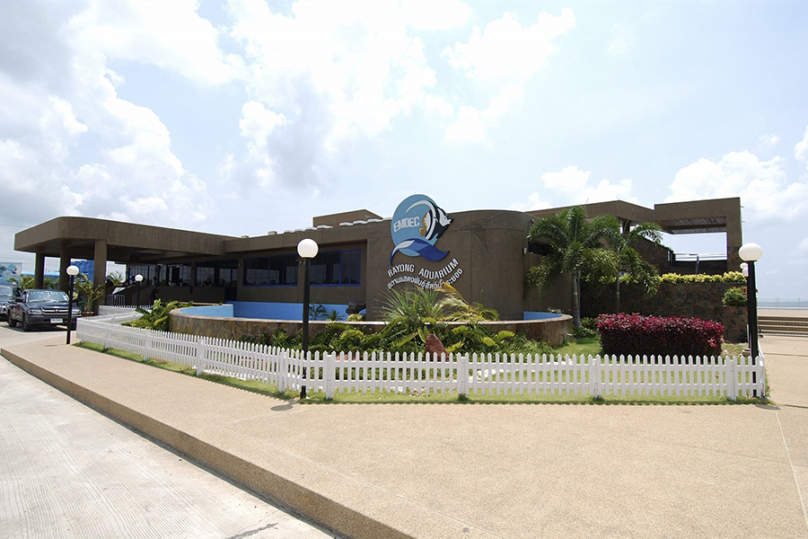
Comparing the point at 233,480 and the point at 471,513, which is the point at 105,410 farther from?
the point at 471,513

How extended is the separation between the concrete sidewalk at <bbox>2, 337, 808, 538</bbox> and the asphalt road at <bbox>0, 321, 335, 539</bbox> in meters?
0.25

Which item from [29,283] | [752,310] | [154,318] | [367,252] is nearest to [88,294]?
[154,318]

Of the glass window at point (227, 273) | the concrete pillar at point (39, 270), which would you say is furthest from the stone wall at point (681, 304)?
the concrete pillar at point (39, 270)

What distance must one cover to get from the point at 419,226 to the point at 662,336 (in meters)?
9.05

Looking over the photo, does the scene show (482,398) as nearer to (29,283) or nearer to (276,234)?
(276,234)

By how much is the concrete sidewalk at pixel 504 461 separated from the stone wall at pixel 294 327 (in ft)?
11.6

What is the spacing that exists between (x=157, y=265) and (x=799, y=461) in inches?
1591

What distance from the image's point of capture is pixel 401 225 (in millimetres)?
17344

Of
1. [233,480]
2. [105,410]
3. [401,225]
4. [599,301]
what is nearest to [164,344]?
[105,410]

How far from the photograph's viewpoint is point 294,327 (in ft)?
35.5

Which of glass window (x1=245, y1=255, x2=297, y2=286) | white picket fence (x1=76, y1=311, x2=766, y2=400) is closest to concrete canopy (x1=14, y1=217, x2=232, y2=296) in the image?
glass window (x1=245, y1=255, x2=297, y2=286)

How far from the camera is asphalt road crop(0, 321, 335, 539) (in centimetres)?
348

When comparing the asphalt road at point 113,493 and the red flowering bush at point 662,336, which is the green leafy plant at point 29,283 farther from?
the red flowering bush at point 662,336

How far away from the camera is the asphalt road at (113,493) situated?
3477 mm
